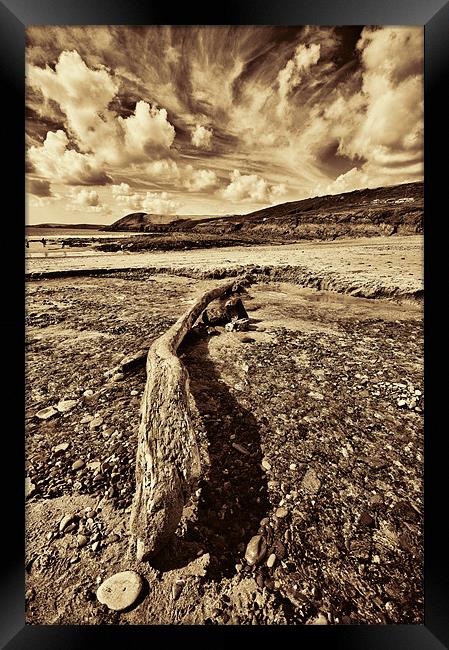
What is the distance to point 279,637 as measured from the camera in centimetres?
103

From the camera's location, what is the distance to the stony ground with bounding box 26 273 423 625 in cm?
98

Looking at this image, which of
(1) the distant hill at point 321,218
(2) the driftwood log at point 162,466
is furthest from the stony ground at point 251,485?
(1) the distant hill at point 321,218

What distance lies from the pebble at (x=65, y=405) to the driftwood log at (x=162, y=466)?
23.2 inches

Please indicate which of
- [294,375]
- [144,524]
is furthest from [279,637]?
[294,375]

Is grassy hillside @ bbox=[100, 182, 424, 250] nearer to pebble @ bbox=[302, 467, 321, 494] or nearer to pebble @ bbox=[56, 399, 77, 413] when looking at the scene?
pebble @ bbox=[302, 467, 321, 494]

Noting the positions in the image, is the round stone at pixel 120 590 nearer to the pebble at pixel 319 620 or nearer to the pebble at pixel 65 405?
the pebble at pixel 319 620

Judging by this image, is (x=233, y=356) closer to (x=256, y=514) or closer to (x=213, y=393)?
(x=213, y=393)

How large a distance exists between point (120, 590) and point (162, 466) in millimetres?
427

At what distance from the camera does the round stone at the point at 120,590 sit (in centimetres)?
97

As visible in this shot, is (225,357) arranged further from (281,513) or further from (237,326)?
(281,513)

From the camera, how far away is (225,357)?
85.9 inches

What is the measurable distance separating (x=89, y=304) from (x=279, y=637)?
2.91 meters
